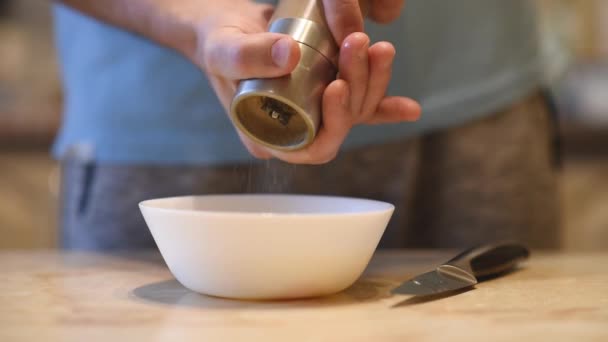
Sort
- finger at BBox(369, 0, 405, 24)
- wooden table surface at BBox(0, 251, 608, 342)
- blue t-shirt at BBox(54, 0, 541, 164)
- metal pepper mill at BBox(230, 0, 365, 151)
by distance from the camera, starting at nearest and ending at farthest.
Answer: wooden table surface at BBox(0, 251, 608, 342)
metal pepper mill at BBox(230, 0, 365, 151)
finger at BBox(369, 0, 405, 24)
blue t-shirt at BBox(54, 0, 541, 164)

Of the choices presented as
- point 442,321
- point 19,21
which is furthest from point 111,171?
point 19,21

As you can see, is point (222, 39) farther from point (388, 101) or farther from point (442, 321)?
point (442, 321)

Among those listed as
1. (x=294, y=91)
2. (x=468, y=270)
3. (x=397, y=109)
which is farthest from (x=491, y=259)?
(x=294, y=91)

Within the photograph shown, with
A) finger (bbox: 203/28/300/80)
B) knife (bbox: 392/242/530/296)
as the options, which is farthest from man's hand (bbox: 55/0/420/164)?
knife (bbox: 392/242/530/296)

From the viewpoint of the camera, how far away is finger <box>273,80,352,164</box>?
585mm

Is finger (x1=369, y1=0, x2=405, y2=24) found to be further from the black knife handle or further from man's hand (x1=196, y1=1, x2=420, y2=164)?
the black knife handle

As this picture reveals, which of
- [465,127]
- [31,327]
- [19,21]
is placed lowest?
[31,327]

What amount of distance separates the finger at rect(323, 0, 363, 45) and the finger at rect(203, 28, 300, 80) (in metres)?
0.06

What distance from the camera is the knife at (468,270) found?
57 cm

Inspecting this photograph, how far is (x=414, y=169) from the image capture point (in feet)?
3.09

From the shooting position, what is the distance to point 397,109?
66 centimetres

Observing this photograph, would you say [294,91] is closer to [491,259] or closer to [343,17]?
[343,17]

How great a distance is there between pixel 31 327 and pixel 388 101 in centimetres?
37

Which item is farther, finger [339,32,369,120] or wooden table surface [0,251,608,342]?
finger [339,32,369,120]
